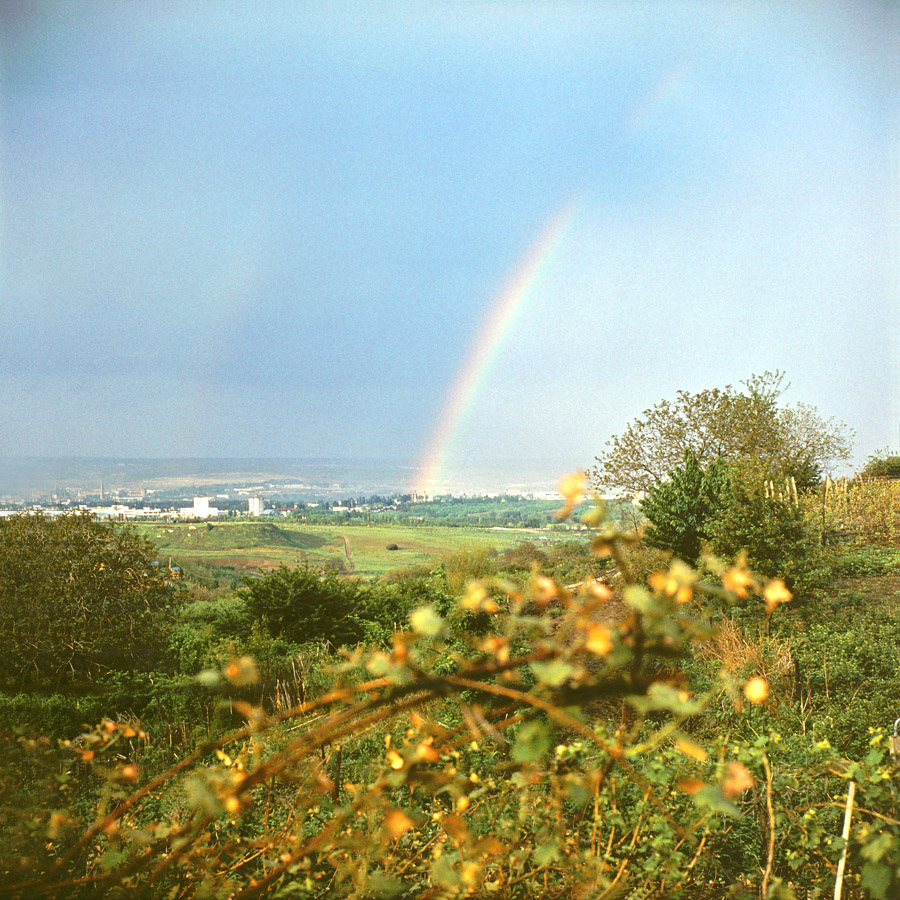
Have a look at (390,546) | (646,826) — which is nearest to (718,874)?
(646,826)

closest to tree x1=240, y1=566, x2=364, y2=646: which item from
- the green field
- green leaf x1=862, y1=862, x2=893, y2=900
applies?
the green field

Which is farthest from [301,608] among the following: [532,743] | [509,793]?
[532,743]

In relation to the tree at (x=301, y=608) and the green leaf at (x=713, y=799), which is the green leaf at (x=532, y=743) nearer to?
the green leaf at (x=713, y=799)

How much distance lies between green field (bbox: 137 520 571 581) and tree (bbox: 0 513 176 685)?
2.53 meters

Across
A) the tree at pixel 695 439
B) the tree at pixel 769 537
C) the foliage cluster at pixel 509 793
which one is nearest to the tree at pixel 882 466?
the tree at pixel 695 439

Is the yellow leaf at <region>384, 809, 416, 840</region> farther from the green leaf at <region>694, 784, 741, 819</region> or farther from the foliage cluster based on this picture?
the green leaf at <region>694, 784, 741, 819</region>

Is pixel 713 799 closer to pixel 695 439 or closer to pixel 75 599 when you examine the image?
pixel 75 599

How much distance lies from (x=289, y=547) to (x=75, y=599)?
7038 millimetres

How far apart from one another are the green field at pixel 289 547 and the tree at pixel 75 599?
253cm

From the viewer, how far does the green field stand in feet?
33.7

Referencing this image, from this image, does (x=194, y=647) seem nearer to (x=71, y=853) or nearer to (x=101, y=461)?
(x=71, y=853)

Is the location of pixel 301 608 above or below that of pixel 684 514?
below

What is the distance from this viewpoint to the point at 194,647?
5.69m

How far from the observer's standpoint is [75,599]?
4902 mm
